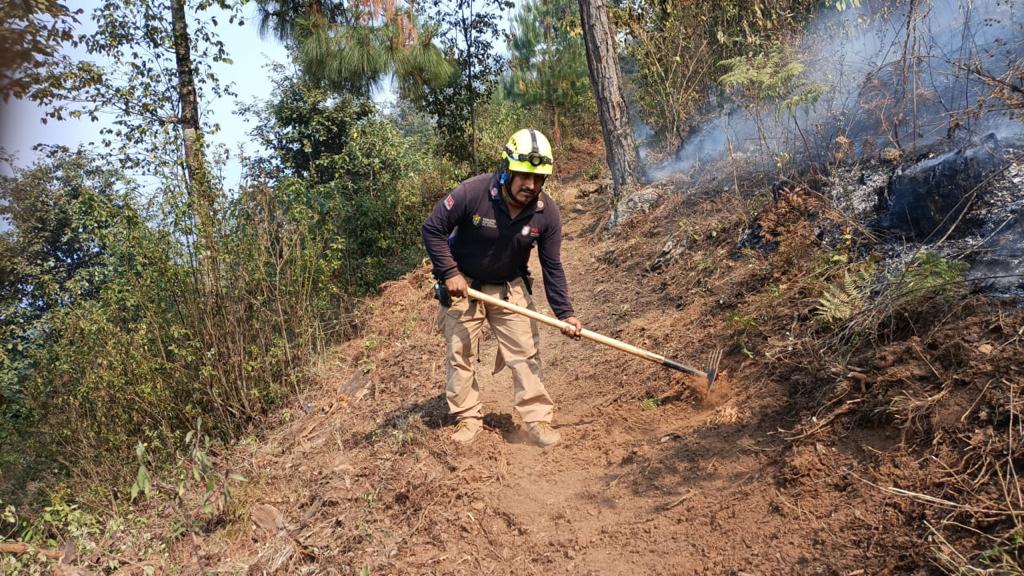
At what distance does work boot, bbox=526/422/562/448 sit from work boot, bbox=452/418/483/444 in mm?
384

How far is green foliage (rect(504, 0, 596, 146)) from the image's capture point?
17672mm

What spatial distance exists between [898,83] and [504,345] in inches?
156

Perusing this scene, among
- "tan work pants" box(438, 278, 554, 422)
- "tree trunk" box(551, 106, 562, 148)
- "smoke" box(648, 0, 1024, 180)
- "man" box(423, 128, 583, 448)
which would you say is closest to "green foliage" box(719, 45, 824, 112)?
"smoke" box(648, 0, 1024, 180)

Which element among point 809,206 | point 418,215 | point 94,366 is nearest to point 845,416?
point 809,206

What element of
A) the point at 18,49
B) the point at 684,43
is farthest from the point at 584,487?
the point at 684,43

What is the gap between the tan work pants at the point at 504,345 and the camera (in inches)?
189

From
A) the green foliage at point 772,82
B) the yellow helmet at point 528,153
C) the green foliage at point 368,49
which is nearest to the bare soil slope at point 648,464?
the green foliage at point 772,82

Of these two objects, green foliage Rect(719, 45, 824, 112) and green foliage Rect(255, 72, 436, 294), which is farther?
green foliage Rect(255, 72, 436, 294)

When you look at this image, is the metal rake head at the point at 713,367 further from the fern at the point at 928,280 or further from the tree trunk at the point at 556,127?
the tree trunk at the point at 556,127

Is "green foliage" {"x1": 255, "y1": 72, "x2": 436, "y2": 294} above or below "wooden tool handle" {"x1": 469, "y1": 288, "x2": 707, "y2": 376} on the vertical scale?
above

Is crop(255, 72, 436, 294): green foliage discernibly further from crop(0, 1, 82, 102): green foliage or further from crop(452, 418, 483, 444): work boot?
crop(0, 1, 82, 102): green foliage

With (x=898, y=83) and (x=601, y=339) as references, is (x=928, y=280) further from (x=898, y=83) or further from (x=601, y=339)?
(x=898, y=83)

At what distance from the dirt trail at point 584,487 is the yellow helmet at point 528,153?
184cm

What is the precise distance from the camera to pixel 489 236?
15.0 feet
